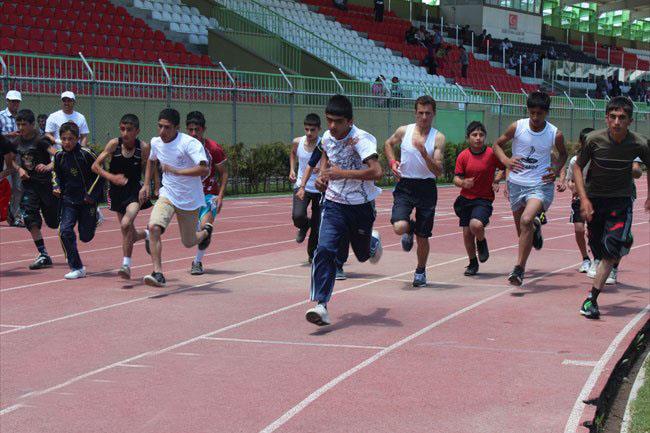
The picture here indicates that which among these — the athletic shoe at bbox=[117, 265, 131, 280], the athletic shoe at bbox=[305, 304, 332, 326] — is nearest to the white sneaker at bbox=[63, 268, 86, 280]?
the athletic shoe at bbox=[117, 265, 131, 280]

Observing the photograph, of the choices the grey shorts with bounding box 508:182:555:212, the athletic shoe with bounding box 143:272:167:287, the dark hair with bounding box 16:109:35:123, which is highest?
the dark hair with bounding box 16:109:35:123

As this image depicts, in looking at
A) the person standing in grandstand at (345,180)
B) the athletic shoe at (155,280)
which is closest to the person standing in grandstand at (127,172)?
the athletic shoe at (155,280)

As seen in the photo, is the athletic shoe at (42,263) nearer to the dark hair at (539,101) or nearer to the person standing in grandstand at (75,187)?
the person standing in grandstand at (75,187)

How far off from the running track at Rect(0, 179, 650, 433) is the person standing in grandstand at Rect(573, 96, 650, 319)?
59cm

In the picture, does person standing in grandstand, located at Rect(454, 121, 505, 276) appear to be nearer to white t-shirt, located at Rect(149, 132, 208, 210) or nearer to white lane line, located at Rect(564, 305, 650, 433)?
white lane line, located at Rect(564, 305, 650, 433)

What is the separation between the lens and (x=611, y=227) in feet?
29.6

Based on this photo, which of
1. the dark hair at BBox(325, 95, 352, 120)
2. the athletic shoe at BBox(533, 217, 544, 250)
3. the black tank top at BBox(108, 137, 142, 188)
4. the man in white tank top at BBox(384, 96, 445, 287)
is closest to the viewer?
the dark hair at BBox(325, 95, 352, 120)

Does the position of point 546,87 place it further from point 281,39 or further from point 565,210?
point 565,210

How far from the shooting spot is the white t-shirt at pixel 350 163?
28.9 feet

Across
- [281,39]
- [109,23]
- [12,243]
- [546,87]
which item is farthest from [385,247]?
[546,87]

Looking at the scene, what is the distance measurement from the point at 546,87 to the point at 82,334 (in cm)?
4702

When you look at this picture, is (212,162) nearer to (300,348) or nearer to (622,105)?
(300,348)

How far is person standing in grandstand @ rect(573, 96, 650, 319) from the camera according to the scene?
891cm

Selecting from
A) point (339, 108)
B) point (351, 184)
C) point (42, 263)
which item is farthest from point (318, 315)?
point (42, 263)
